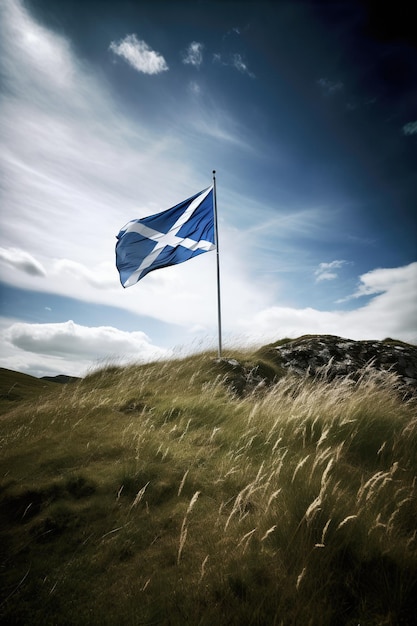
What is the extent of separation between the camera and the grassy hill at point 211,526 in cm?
211

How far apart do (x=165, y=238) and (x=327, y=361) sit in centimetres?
707

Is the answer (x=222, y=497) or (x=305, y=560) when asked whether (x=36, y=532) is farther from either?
(x=305, y=560)

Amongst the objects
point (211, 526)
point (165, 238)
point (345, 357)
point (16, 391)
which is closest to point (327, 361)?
point (345, 357)

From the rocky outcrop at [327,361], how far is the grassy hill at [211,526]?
3.74 metres

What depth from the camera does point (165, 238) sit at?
35.2 ft

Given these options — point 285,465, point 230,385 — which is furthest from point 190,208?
point 285,465

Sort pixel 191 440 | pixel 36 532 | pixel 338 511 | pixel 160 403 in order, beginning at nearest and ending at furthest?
pixel 338 511
pixel 36 532
pixel 191 440
pixel 160 403

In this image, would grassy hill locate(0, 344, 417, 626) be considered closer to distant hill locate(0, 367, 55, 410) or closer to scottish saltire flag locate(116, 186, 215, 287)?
scottish saltire flag locate(116, 186, 215, 287)

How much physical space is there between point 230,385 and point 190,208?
20.9 ft

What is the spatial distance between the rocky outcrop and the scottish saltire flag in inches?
155

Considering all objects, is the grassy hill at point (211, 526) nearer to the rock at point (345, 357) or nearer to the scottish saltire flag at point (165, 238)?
the rock at point (345, 357)

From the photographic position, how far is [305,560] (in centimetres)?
226

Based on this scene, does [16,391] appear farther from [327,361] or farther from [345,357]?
[345,357]

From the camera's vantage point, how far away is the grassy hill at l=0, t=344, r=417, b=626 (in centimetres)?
211
